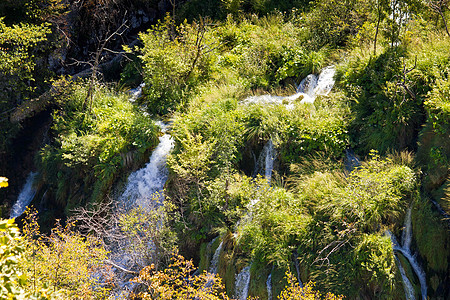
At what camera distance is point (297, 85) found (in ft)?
44.0

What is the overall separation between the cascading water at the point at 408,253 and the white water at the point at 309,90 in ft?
15.9

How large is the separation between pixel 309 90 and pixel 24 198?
10.5 m

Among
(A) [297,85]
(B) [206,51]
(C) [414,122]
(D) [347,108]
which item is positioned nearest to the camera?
(C) [414,122]

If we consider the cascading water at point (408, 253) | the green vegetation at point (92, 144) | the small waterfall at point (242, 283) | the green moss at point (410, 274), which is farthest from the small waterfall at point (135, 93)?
the green moss at point (410, 274)

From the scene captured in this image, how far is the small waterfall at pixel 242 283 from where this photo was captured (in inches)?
363

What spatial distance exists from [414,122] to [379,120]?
0.82 meters

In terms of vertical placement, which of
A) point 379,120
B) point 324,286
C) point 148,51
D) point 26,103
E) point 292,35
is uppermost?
point 292,35

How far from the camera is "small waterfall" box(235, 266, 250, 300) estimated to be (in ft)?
30.2

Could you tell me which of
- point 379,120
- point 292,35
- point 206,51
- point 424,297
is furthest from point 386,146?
point 206,51

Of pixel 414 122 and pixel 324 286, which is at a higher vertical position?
pixel 414 122

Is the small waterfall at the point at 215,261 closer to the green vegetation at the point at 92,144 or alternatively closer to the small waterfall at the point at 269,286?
the small waterfall at the point at 269,286

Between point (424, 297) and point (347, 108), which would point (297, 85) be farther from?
point (424, 297)

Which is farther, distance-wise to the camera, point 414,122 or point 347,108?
point 347,108

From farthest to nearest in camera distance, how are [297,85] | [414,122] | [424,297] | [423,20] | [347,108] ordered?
[297,85]
[423,20]
[347,108]
[414,122]
[424,297]
